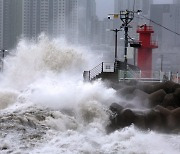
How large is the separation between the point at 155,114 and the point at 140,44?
13.8 m

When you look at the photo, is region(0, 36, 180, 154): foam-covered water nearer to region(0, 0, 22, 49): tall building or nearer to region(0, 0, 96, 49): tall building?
region(0, 0, 96, 49): tall building

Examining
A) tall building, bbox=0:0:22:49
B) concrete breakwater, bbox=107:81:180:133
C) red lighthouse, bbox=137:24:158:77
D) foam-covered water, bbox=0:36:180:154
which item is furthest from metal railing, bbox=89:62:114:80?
tall building, bbox=0:0:22:49

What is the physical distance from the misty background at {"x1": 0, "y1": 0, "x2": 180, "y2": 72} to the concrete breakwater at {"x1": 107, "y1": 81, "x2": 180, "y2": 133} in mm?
24541

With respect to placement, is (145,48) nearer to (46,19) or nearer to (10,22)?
(46,19)

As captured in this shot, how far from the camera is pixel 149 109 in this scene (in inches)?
501

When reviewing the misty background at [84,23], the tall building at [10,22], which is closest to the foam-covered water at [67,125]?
the misty background at [84,23]

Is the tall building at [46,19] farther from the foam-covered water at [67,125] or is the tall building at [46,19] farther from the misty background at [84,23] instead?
the foam-covered water at [67,125]

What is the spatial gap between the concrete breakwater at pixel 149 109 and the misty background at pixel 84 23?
24541mm

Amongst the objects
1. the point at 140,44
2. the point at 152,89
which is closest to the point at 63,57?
the point at 140,44

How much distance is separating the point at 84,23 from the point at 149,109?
38.0m

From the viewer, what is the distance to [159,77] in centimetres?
1766

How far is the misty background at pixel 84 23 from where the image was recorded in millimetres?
43938

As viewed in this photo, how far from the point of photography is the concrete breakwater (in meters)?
12.0

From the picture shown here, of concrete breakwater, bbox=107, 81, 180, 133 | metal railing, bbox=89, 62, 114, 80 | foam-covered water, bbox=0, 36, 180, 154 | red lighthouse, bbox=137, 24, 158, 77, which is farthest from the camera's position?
red lighthouse, bbox=137, 24, 158, 77
